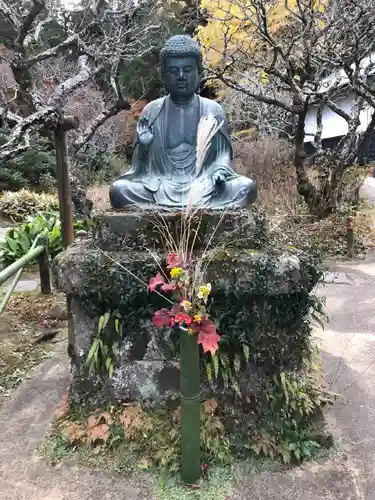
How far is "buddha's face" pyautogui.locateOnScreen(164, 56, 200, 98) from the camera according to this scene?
308 cm

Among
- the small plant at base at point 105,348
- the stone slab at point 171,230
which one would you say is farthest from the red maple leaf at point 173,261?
the small plant at base at point 105,348

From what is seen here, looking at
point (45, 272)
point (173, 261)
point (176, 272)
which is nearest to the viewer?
point (176, 272)

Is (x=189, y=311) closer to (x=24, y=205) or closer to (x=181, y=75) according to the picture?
(x=181, y=75)

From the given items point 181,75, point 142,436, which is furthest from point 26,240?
point 142,436

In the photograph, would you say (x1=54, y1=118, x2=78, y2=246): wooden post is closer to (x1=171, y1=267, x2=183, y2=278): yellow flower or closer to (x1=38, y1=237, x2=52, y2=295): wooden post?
(x1=38, y1=237, x2=52, y2=295): wooden post

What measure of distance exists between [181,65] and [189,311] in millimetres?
1925

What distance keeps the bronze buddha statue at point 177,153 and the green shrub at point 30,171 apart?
460 inches

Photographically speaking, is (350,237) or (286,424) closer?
(286,424)

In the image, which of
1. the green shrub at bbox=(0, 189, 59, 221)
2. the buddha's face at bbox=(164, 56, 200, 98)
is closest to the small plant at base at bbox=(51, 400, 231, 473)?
the buddha's face at bbox=(164, 56, 200, 98)

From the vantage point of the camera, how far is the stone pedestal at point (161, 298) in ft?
8.12

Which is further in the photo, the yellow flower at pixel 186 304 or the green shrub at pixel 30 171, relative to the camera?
the green shrub at pixel 30 171

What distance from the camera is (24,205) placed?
11.0 meters

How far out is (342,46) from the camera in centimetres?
677

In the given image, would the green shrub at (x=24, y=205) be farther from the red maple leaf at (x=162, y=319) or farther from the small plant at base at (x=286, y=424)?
the red maple leaf at (x=162, y=319)
